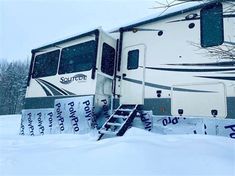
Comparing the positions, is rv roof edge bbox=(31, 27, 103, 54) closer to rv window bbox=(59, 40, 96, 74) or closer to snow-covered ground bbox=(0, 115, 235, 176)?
rv window bbox=(59, 40, 96, 74)

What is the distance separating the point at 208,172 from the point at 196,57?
3.52 meters

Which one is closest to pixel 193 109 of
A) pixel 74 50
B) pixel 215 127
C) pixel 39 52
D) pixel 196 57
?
pixel 215 127

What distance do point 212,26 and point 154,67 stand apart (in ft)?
5.15

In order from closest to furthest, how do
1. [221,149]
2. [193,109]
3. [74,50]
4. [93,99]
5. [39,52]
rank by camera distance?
[221,149]
[193,109]
[93,99]
[74,50]
[39,52]

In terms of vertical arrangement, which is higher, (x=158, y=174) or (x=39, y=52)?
(x=39, y=52)

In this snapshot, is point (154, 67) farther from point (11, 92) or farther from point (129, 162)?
point (11, 92)

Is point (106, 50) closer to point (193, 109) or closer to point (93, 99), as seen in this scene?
point (93, 99)

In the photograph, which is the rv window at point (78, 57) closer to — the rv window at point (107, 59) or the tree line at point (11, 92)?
the rv window at point (107, 59)

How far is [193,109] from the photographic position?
17.6 ft

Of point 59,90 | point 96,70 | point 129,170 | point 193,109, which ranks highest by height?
point 96,70

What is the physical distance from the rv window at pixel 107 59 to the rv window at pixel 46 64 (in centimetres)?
174

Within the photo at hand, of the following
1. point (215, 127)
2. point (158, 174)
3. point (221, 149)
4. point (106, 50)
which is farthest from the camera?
point (106, 50)

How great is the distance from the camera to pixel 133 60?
6.53m

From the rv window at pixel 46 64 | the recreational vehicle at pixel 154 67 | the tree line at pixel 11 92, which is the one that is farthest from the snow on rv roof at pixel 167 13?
the tree line at pixel 11 92
